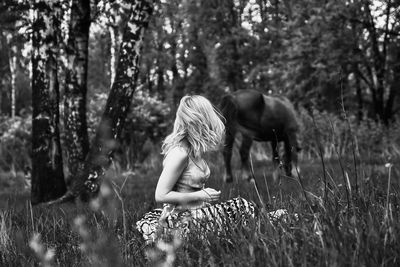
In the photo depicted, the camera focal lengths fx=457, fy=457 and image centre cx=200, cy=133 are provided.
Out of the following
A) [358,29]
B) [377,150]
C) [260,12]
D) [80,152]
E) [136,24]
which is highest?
[260,12]

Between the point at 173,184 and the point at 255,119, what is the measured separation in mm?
4704

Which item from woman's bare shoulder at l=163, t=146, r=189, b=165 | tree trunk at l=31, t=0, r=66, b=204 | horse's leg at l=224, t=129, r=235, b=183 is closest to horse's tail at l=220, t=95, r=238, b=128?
horse's leg at l=224, t=129, r=235, b=183

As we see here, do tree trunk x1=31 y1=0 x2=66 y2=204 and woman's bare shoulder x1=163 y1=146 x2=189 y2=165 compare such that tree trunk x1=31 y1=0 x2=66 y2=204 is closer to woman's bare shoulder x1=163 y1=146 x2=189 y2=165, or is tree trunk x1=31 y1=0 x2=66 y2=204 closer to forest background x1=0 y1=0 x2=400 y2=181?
forest background x1=0 y1=0 x2=400 y2=181

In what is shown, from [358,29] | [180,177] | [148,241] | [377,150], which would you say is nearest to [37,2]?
[180,177]

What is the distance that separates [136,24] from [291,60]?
14.4m

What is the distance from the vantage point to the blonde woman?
2975 mm

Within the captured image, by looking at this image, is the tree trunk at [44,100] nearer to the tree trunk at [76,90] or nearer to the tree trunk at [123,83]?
the tree trunk at [76,90]

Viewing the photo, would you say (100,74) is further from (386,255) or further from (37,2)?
(386,255)

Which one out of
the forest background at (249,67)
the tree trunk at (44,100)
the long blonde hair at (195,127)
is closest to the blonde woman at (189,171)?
the long blonde hair at (195,127)

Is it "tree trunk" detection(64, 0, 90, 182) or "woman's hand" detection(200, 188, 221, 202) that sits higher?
"tree trunk" detection(64, 0, 90, 182)

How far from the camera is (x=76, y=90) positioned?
6.21 meters

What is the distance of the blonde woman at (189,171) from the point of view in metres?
2.97

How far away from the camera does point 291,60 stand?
18.8 meters

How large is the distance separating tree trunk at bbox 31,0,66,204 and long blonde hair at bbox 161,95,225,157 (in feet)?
10.3
